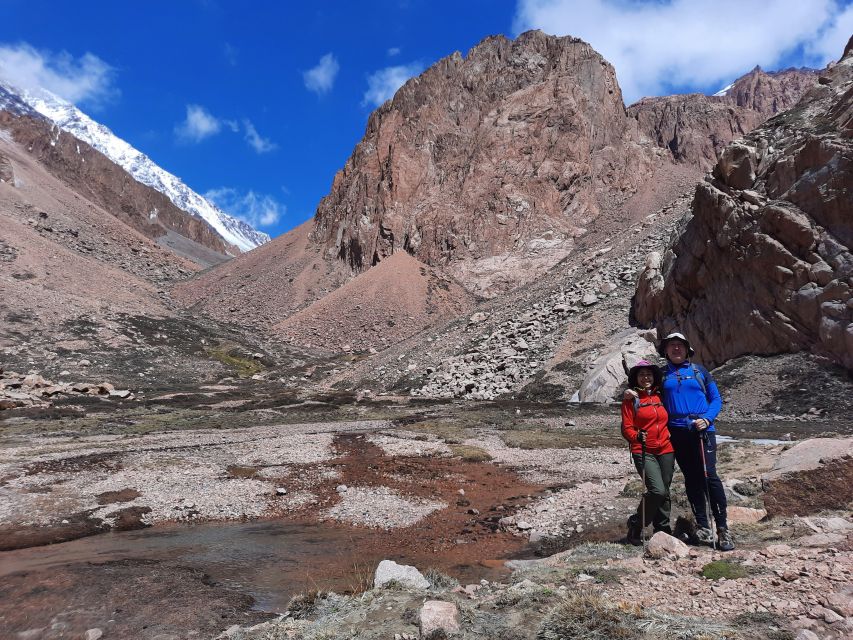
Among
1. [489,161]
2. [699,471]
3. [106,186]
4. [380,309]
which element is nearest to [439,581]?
[699,471]

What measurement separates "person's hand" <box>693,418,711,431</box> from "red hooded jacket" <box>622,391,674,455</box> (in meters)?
0.41

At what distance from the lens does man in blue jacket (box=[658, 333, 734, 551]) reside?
22.6ft

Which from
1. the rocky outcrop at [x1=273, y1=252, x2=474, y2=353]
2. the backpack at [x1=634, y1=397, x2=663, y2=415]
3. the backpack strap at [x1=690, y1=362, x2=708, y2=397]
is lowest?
the backpack at [x1=634, y1=397, x2=663, y2=415]

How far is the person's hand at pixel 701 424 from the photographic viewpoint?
266 inches

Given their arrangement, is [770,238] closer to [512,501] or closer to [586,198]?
[512,501]

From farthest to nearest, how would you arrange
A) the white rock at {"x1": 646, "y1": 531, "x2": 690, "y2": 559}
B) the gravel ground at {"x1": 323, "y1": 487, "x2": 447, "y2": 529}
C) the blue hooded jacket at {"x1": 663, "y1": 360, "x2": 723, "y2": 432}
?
the gravel ground at {"x1": 323, "y1": 487, "x2": 447, "y2": 529}
the blue hooded jacket at {"x1": 663, "y1": 360, "x2": 723, "y2": 432}
the white rock at {"x1": 646, "y1": 531, "x2": 690, "y2": 559}

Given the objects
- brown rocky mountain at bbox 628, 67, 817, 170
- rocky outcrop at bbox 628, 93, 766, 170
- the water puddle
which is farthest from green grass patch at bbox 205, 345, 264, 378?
rocky outcrop at bbox 628, 93, 766, 170

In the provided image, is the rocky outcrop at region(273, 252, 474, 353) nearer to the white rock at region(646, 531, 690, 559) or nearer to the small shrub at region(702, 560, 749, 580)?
the white rock at region(646, 531, 690, 559)

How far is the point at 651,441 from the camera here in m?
7.16

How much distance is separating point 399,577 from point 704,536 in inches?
154

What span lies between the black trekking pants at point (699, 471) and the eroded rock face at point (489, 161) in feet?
219

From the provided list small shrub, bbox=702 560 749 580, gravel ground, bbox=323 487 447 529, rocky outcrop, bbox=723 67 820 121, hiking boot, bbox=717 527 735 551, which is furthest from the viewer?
rocky outcrop, bbox=723 67 820 121

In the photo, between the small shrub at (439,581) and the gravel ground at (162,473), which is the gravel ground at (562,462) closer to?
the gravel ground at (162,473)

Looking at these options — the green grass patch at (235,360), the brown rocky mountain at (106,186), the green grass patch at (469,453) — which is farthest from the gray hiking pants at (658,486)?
the brown rocky mountain at (106,186)
